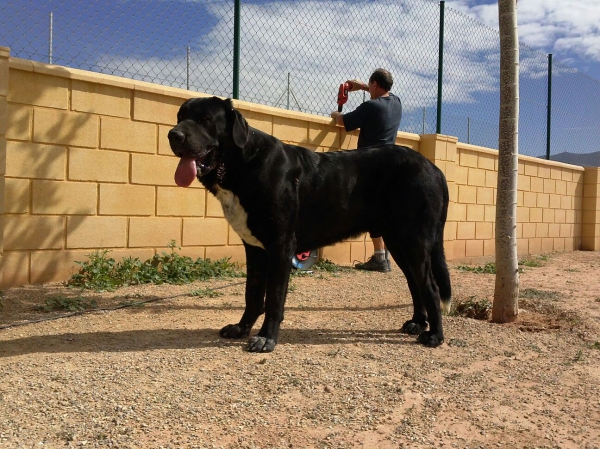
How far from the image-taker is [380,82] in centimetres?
602

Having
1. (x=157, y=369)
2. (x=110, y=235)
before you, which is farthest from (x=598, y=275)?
(x=157, y=369)

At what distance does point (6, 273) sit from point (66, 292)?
0.53m

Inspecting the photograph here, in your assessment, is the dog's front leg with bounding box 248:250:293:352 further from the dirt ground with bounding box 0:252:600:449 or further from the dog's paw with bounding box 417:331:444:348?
the dog's paw with bounding box 417:331:444:348

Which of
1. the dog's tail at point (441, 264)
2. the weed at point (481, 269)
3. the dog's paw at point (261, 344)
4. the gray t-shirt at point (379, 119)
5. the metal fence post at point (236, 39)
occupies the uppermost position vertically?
the metal fence post at point (236, 39)

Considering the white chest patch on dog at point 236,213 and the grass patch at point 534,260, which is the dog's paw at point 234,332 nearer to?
the white chest patch on dog at point 236,213

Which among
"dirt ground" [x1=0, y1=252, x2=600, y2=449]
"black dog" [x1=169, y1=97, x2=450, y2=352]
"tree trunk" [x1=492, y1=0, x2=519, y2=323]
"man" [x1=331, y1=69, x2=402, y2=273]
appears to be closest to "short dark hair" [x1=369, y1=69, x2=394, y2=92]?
"man" [x1=331, y1=69, x2=402, y2=273]

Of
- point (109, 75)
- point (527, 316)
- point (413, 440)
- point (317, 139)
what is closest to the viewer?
point (413, 440)

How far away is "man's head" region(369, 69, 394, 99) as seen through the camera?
5992mm

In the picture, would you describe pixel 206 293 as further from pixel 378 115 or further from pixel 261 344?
pixel 378 115

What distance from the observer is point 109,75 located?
527 centimetres

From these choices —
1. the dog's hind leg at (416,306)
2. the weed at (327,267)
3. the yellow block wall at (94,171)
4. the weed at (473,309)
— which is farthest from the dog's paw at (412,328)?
the yellow block wall at (94,171)

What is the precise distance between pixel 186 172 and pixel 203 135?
239 millimetres

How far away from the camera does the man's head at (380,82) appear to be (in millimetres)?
5992

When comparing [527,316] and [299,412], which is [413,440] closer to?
[299,412]
